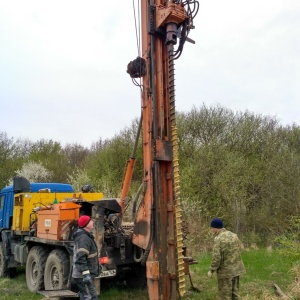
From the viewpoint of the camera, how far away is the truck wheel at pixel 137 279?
839cm

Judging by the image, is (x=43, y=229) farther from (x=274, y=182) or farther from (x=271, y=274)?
(x=274, y=182)

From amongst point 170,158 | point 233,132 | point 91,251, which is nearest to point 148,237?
point 91,251

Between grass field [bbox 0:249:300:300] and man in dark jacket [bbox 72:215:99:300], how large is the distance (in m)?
1.95

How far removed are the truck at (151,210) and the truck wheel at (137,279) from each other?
22mm

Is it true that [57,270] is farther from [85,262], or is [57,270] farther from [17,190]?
[17,190]

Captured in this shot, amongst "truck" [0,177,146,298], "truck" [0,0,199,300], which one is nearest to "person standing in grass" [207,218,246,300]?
"truck" [0,0,199,300]

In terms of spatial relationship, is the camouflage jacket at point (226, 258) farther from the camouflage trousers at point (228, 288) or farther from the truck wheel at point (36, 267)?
the truck wheel at point (36, 267)

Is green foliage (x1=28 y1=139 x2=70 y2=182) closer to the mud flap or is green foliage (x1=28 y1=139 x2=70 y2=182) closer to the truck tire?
the truck tire

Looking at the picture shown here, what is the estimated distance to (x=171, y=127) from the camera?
6438 millimetres

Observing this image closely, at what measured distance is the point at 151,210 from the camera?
20.2 feet

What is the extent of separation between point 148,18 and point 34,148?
29480 mm

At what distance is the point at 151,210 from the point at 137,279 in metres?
3.03

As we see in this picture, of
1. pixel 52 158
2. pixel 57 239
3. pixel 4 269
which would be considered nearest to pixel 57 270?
pixel 57 239

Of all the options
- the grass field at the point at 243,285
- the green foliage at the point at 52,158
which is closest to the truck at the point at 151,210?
the grass field at the point at 243,285
